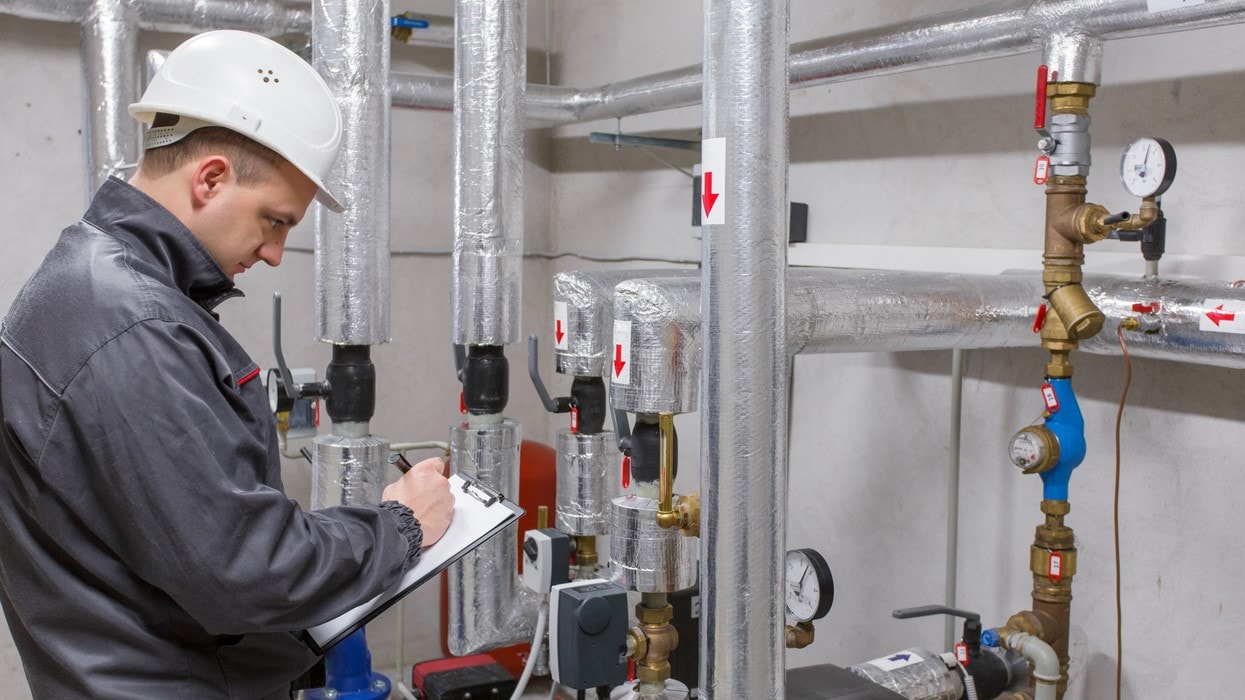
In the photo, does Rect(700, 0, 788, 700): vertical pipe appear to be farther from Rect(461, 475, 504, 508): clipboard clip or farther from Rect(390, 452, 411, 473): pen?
Rect(390, 452, 411, 473): pen

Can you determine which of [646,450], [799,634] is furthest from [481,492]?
[799,634]

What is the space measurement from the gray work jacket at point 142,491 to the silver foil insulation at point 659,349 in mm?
618

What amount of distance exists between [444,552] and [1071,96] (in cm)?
122

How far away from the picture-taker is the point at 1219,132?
71.2 inches

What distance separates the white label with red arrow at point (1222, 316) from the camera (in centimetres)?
156

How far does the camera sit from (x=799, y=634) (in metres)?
1.74

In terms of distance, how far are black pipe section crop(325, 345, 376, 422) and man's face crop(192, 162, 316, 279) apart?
44.4 inches

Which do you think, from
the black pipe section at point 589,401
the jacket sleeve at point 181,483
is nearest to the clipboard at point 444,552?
the jacket sleeve at point 181,483

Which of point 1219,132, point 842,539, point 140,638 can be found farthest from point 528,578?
point 1219,132

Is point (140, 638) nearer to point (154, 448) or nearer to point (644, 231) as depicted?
point (154, 448)

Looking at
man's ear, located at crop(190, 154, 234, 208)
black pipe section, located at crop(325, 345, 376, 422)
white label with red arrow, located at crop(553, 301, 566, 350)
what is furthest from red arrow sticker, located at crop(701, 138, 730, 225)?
black pipe section, located at crop(325, 345, 376, 422)

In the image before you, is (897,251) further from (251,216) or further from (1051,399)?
(251,216)

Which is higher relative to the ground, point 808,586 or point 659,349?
point 659,349

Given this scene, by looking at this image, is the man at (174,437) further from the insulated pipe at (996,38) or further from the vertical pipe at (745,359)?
the insulated pipe at (996,38)
